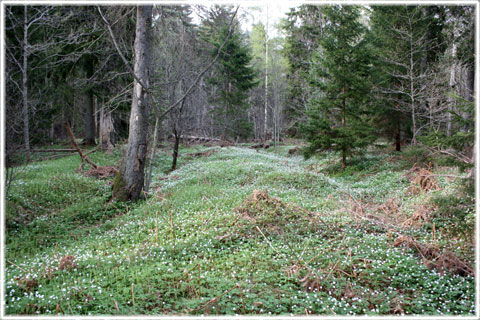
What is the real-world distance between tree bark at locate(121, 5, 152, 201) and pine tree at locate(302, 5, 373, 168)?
7881mm

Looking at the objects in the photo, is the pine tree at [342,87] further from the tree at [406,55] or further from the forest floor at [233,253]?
the forest floor at [233,253]

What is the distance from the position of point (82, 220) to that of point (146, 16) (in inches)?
227

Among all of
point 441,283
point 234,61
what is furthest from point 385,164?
point 234,61

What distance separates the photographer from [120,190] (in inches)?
342

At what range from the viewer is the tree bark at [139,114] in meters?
8.73

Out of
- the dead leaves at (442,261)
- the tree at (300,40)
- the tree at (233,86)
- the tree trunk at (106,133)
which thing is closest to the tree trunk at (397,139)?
the tree at (300,40)

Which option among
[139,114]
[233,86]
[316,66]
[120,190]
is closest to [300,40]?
[233,86]

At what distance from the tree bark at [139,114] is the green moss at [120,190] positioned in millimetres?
62

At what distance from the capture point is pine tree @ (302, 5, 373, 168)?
13.7 metres

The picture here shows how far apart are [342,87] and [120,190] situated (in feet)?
34.1

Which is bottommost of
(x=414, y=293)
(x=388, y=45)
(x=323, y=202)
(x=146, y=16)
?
(x=414, y=293)

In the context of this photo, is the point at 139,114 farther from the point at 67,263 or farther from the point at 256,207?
the point at 67,263

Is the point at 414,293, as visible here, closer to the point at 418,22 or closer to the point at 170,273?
the point at 170,273

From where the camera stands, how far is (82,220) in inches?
297
